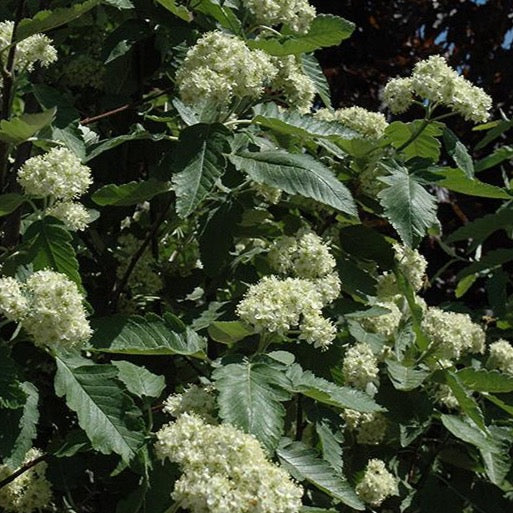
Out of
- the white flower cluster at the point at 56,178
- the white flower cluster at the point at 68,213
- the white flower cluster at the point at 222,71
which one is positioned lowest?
the white flower cluster at the point at 68,213

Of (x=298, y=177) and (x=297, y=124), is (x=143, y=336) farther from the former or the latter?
(x=297, y=124)

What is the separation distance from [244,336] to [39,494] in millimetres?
654

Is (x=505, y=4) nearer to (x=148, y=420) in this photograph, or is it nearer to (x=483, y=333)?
(x=483, y=333)

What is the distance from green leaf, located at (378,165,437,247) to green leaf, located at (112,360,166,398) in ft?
2.57

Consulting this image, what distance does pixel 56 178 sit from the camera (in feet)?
7.56

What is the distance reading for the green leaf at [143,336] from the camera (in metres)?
2.25

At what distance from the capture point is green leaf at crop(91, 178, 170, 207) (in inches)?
103

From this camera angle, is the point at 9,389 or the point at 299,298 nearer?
the point at 9,389

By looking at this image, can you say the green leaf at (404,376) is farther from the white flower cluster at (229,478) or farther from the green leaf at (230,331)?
the white flower cluster at (229,478)

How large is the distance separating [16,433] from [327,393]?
2.32ft

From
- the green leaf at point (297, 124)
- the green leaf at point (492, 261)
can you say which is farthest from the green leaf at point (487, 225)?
the green leaf at point (297, 124)

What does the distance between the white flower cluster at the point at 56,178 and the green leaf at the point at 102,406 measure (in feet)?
1.30

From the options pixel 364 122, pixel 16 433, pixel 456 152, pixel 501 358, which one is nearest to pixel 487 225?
pixel 501 358

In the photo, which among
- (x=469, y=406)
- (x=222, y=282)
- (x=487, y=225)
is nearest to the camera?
(x=469, y=406)
